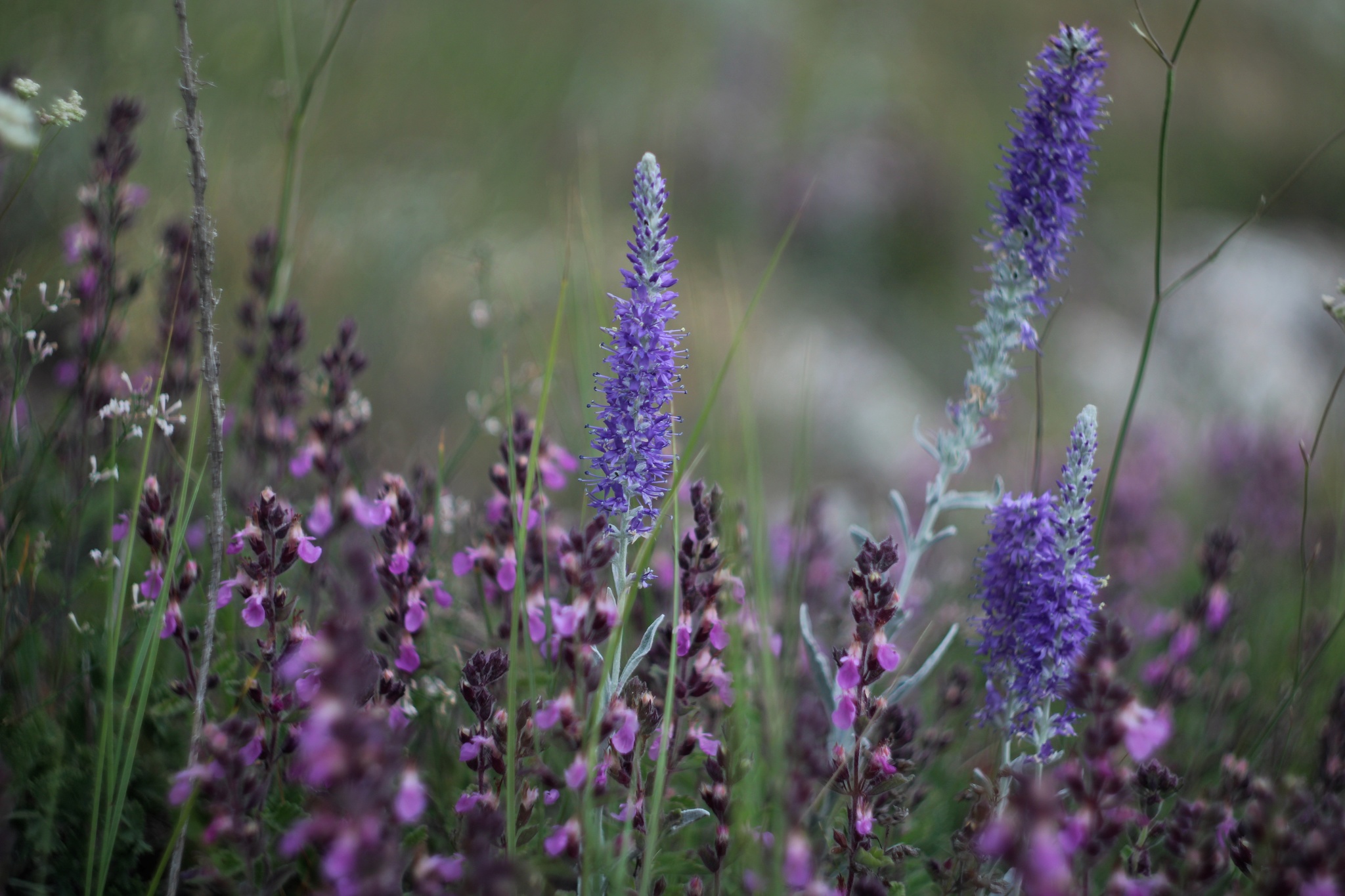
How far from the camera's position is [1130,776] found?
5.31 ft

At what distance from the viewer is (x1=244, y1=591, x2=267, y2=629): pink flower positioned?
1.42 meters

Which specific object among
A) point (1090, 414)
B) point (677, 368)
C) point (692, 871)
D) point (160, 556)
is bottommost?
point (692, 871)

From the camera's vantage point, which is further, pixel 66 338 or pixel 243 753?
pixel 66 338

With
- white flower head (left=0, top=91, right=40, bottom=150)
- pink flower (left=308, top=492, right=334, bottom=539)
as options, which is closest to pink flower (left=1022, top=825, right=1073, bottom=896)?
pink flower (left=308, top=492, right=334, bottom=539)

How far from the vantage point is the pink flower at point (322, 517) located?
75.1 inches

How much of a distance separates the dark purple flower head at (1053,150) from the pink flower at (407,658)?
4.67 ft

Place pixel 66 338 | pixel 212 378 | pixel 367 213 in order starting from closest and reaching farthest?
pixel 212 378 < pixel 66 338 < pixel 367 213

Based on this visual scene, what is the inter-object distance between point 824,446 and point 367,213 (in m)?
3.96

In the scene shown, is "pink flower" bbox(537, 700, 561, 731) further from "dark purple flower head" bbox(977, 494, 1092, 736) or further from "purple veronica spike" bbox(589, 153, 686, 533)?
"dark purple flower head" bbox(977, 494, 1092, 736)

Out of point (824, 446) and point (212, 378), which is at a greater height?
point (824, 446)

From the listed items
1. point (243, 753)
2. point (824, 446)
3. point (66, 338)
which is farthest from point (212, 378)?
point (824, 446)

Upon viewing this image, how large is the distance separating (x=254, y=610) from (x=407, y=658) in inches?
11.5

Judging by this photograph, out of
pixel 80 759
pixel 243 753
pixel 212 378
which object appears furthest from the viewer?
pixel 80 759

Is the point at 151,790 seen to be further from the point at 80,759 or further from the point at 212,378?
the point at 212,378
